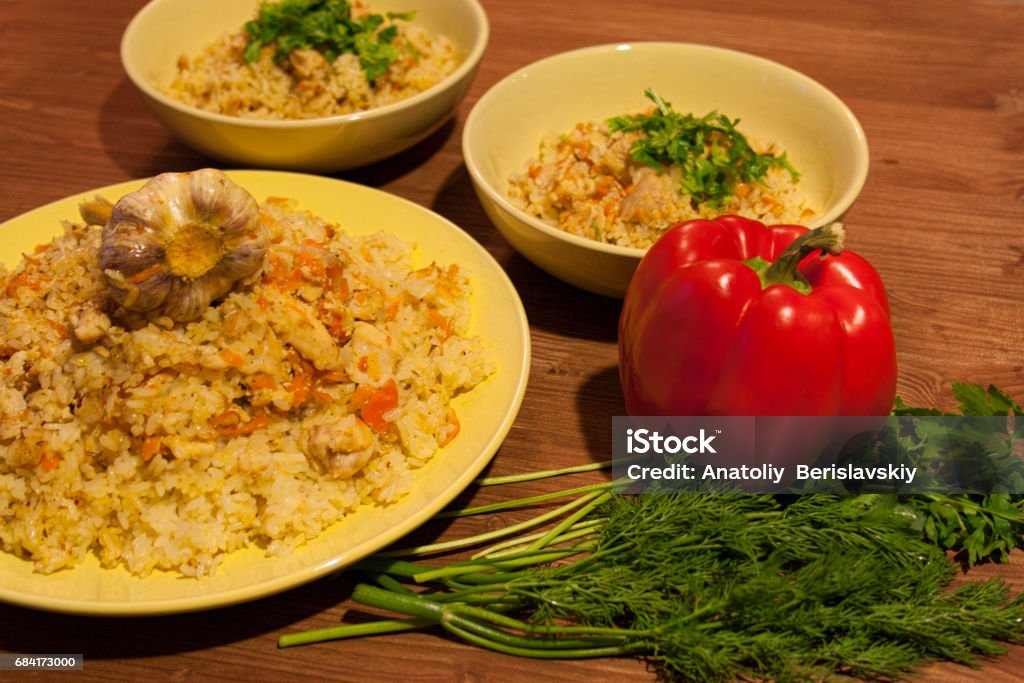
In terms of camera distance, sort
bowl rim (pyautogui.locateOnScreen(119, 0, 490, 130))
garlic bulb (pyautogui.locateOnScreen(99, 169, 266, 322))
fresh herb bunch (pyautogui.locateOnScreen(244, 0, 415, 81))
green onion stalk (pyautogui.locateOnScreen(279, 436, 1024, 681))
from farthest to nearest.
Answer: fresh herb bunch (pyautogui.locateOnScreen(244, 0, 415, 81)) → bowl rim (pyautogui.locateOnScreen(119, 0, 490, 130)) → garlic bulb (pyautogui.locateOnScreen(99, 169, 266, 322)) → green onion stalk (pyautogui.locateOnScreen(279, 436, 1024, 681))

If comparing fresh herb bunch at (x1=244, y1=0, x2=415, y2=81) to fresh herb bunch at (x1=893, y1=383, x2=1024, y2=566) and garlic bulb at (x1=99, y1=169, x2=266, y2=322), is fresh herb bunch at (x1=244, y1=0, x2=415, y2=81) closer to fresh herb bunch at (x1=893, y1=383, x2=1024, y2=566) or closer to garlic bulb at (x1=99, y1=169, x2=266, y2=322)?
garlic bulb at (x1=99, y1=169, x2=266, y2=322)

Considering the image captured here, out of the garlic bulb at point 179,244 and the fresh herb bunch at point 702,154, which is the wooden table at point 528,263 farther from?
the garlic bulb at point 179,244

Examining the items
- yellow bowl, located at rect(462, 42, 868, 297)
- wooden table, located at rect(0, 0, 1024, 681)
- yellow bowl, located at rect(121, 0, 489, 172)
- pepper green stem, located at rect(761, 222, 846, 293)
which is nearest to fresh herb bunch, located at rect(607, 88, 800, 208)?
yellow bowl, located at rect(462, 42, 868, 297)

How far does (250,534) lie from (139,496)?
Result: 0.26 meters

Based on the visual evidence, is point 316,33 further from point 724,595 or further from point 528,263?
point 724,595

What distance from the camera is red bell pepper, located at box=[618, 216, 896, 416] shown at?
1920 millimetres

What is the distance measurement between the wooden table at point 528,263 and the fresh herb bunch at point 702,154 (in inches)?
18.1

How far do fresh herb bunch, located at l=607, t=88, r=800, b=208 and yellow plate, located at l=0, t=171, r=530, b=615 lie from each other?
0.63 meters

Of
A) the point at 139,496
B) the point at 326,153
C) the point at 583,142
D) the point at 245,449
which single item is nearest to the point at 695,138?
the point at 583,142

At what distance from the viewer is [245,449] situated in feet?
6.53

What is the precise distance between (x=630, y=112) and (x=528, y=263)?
762mm

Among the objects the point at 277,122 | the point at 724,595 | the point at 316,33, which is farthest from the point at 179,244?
the point at 316,33

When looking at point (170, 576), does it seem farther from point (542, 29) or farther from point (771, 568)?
point (542, 29)

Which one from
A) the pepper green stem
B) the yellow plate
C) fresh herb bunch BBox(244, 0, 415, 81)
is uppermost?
the pepper green stem
